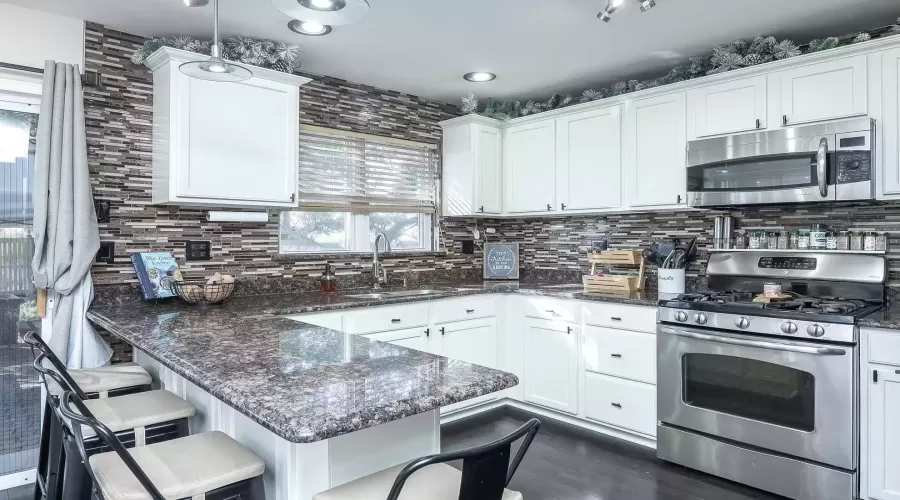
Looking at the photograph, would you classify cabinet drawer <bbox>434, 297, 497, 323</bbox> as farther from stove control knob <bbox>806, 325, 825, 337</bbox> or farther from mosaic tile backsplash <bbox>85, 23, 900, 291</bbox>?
stove control knob <bbox>806, 325, 825, 337</bbox>

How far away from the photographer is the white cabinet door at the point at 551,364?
10.9 ft

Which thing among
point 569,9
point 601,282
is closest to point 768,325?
point 601,282

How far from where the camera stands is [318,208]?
3.48 metres

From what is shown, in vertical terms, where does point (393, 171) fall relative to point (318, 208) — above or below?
above

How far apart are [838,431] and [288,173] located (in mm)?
2896

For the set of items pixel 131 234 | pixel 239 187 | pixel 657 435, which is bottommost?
pixel 657 435

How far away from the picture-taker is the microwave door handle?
102 inches

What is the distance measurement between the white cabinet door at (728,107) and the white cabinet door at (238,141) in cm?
229

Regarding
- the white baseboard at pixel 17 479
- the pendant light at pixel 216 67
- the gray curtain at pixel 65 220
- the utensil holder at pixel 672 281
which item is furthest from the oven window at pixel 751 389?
the white baseboard at pixel 17 479

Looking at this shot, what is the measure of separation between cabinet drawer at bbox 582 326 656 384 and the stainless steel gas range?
0.30ft

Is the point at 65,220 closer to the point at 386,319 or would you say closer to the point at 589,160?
the point at 386,319

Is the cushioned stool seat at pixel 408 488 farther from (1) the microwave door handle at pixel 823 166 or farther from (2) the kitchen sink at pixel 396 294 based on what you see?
(1) the microwave door handle at pixel 823 166

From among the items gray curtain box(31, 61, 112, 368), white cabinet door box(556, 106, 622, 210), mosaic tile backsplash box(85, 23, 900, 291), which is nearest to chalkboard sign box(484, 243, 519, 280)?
mosaic tile backsplash box(85, 23, 900, 291)

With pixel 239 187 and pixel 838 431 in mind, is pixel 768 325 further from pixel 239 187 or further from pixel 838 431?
pixel 239 187
